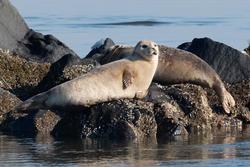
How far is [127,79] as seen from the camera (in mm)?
13328

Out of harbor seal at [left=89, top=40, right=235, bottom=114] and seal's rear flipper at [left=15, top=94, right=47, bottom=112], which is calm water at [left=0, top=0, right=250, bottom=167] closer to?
seal's rear flipper at [left=15, top=94, right=47, bottom=112]

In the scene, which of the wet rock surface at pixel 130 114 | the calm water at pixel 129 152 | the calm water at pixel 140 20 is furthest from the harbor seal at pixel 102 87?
the calm water at pixel 140 20

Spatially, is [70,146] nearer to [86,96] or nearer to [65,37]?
[86,96]

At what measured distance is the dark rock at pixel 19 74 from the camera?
50.1 feet

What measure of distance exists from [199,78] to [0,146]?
3.79 meters

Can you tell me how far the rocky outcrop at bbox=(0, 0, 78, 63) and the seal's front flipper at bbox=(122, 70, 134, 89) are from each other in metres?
5.21

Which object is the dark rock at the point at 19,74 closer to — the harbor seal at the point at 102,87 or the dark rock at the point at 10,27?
the harbor seal at the point at 102,87

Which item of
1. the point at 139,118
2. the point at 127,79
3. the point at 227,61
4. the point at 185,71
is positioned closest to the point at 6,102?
the point at 127,79

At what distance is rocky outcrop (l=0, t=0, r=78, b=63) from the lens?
62.0ft

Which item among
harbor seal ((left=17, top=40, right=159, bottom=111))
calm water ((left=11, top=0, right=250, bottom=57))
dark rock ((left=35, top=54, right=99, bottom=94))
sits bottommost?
harbor seal ((left=17, top=40, right=159, bottom=111))

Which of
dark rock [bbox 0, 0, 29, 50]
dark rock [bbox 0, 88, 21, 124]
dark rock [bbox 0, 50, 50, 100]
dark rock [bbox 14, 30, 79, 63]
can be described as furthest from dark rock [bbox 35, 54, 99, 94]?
dark rock [bbox 0, 0, 29, 50]

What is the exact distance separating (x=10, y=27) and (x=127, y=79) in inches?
261

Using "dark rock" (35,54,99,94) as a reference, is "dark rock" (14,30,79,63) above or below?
above

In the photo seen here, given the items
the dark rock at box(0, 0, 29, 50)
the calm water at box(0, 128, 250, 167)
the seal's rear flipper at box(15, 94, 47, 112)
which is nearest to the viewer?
the calm water at box(0, 128, 250, 167)
